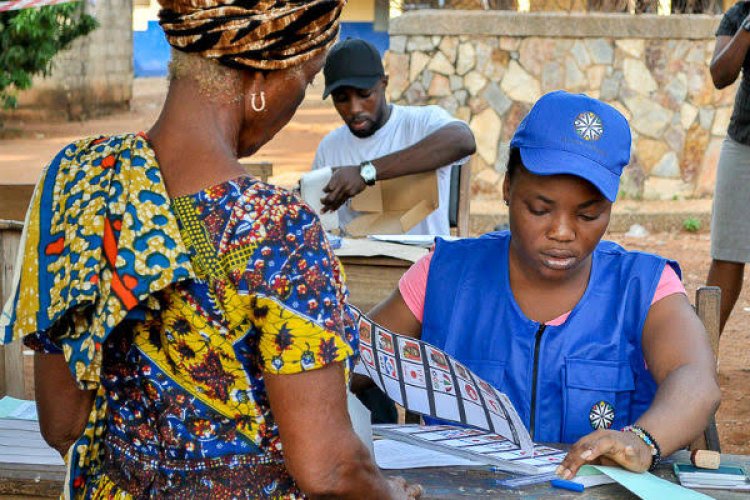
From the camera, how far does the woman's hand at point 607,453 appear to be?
6.84ft

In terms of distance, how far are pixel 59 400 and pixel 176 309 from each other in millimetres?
310

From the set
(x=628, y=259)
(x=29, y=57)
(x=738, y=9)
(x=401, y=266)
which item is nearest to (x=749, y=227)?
(x=738, y=9)

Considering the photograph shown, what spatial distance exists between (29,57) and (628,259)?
45.4 feet

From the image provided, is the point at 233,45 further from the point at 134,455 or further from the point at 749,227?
the point at 749,227

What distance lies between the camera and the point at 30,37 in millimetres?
14820

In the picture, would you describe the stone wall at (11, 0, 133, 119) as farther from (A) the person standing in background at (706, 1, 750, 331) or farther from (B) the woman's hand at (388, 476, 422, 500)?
(B) the woman's hand at (388, 476, 422, 500)

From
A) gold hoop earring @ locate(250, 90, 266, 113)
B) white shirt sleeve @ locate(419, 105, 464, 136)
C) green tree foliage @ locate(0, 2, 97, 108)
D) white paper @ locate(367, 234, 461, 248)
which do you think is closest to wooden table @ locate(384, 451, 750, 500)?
gold hoop earring @ locate(250, 90, 266, 113)

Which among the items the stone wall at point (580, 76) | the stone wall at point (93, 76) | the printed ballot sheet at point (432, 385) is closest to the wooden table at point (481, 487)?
the printed ballot sheet at point (432, 385)

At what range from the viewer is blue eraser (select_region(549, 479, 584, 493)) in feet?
6.70

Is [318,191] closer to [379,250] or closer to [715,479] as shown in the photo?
[379,250]

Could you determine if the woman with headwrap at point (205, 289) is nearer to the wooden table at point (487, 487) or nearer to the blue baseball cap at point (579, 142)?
the wooden table at point (487, 487)

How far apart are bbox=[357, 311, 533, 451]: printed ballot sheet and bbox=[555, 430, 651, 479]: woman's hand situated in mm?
88

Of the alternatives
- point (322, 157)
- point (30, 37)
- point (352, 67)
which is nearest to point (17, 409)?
point (352, 67)

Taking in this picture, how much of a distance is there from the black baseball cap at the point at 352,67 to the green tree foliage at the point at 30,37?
10.4m
